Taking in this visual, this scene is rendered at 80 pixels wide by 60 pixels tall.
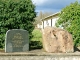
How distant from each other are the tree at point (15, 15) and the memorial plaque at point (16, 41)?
201cm

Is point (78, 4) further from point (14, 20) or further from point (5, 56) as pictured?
point (5, 56)

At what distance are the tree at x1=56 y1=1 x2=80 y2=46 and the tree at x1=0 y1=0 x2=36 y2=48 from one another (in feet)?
8.99

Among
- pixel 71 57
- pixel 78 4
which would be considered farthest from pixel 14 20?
pixel 78 4

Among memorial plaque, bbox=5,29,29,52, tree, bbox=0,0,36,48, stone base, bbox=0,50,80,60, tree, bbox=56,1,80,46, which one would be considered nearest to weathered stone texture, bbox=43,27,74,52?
stone base, bbox=0,50,80,60

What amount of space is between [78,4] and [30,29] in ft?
12.9

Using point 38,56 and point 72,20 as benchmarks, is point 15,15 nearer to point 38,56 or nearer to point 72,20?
point 38,56

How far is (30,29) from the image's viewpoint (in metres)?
12.3

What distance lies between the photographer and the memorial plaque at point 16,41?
30.7ft

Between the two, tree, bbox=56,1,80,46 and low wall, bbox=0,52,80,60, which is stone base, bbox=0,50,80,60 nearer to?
low wall, bbox=0,52,80,60

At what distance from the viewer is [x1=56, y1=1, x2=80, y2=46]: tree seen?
43.2ft

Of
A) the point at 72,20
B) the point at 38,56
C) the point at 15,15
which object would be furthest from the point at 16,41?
the point at 72,20

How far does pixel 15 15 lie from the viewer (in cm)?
1157

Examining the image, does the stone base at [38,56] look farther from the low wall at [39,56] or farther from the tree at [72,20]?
the tree at [72,20]

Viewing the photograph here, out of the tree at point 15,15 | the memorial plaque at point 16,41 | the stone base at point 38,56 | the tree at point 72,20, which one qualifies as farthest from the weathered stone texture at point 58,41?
the tree at point 72,20
